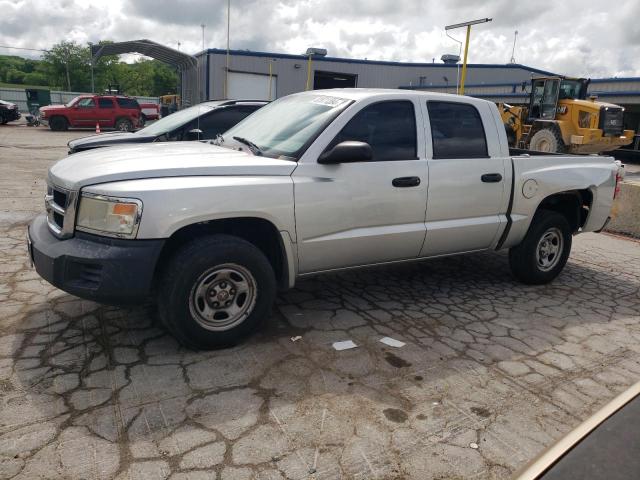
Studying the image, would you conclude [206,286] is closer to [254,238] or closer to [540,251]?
[254,238]

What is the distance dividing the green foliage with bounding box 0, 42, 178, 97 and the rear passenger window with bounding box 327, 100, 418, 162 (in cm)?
3765

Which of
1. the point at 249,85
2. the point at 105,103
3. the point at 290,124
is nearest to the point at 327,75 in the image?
the point at 249,85

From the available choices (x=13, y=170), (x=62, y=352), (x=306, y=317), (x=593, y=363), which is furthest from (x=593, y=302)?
(x=13, y=170)

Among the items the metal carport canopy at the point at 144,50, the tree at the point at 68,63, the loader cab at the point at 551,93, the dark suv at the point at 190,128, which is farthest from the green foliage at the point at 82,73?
the dark suv at the point at 190,128

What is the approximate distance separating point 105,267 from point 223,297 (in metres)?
0.81

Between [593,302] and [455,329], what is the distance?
1839 mm

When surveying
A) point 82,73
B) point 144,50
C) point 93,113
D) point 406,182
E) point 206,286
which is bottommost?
point 206,286

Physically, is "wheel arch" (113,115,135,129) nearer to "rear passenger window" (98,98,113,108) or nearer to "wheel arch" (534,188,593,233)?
"rear passenger window" (98,98,113,108)

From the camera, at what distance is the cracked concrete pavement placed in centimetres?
251

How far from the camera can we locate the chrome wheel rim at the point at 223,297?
11.1 feet

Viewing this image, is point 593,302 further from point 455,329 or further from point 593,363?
point 455,329

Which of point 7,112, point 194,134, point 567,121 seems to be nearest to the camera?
point 194,134

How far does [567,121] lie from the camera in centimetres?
1634

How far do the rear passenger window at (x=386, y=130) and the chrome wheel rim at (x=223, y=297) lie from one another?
1285 millimetres
